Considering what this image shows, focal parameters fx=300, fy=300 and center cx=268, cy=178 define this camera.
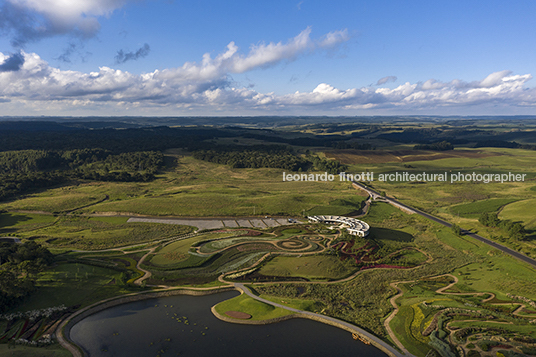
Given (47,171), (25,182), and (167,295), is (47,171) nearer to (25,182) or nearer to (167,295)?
(25,182)

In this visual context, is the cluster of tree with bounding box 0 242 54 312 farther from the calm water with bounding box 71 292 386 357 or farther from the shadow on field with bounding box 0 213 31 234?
the shadow on field with bounding box 0 213 31 234

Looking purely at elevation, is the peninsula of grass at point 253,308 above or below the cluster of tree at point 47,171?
below

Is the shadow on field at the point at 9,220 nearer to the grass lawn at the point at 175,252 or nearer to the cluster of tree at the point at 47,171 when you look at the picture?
the cluster of tree at the point at 47,171

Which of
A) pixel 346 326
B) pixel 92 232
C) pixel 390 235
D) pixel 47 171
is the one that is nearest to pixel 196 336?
pixel 346 326

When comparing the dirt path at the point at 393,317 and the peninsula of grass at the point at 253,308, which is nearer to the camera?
the dirt path at the point at 393,317

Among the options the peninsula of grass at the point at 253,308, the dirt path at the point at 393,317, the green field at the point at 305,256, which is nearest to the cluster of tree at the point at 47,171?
the green field at the point at 305,256

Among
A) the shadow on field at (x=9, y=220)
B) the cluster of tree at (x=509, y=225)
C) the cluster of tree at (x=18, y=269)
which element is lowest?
the cluster of tree at (x=509, y=225)

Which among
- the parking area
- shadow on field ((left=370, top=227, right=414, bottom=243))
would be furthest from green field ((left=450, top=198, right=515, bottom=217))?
the parking area

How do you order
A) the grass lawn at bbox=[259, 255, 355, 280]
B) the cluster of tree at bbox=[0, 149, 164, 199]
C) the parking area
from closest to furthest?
the grass lawn at bbox=[259, 255, 355, 280]
the parking area
the cluster of tree at bbox=[0, 149, 164, 199]
